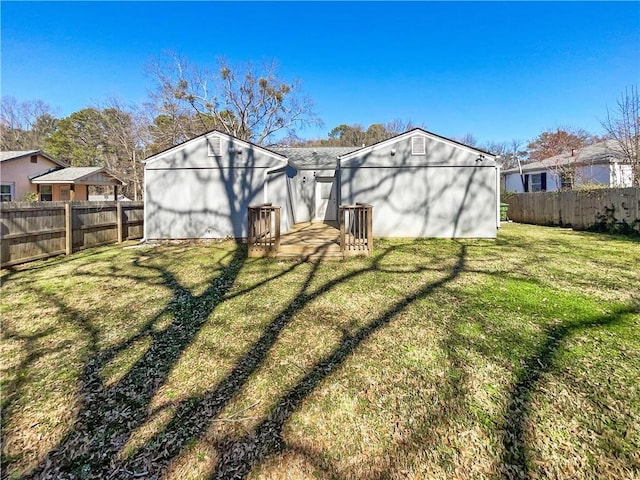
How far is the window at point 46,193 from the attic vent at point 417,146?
844 inches

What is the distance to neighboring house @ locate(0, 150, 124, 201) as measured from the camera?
17.0 metres

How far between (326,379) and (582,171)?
22256 millimetres

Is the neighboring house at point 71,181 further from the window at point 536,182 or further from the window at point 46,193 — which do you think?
the window at point 536,182

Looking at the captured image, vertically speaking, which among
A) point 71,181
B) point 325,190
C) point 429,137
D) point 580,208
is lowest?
point 580,208

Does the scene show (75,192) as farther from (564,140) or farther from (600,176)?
(564,140)

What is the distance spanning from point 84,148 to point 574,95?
1584 inches

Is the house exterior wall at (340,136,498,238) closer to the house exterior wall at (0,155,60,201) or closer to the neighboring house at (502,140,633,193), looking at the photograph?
the neighboring house at (502,140,633,193)

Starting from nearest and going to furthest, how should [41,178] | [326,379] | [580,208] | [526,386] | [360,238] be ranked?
[526,386]
[326,379]
[360,238]
[580,208]
[41,178]

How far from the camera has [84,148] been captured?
31.6 m

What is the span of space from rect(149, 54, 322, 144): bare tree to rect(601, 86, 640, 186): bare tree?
19540 millimetres

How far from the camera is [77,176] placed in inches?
731

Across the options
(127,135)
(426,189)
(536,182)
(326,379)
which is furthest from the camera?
(127,135)

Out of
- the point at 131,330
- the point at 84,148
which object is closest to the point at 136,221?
the point at 131,330

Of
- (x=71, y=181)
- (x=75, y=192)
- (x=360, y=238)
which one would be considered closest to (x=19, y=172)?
(x=71, y=181)
